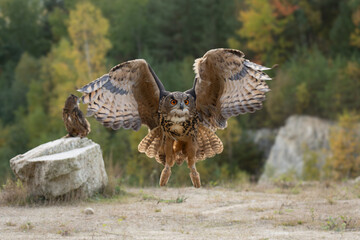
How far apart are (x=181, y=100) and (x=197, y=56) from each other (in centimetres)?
3018

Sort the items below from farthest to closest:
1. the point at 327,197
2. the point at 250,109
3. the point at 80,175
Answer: the point at 327,197
the point at 80,175
the point at 250,109

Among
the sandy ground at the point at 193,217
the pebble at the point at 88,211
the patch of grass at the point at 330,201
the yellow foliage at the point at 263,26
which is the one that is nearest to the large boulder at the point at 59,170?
the sandy ground at the point at 193,217

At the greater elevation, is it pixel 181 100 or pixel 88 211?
pixel 181 100

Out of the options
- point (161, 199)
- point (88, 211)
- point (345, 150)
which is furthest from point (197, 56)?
point (88, 211)

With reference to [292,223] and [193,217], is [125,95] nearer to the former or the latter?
[193,217]

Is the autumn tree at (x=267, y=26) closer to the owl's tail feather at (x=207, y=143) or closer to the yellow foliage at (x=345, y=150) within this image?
the yellow foliage at (x=345, y=150)

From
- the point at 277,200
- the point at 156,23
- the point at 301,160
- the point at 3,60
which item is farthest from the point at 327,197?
the point at 3,60

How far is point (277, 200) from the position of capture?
10.7 meters

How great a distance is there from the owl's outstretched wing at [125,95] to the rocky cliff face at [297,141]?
1941 centimetres

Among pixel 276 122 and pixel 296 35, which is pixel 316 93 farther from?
pixel 296 35

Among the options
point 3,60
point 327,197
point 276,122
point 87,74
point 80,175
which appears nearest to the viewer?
point 80,175

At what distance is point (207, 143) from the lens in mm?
6785

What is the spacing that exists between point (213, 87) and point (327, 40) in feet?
96.8

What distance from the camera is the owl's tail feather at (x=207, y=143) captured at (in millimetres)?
6719
